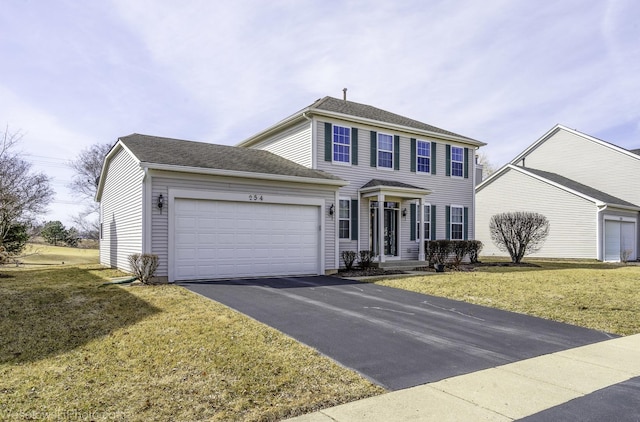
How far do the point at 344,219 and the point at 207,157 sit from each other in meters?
5.56

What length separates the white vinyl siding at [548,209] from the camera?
22.0 meters

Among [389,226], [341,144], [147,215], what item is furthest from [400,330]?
[389,226]

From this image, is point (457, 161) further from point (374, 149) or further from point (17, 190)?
point (17, 190)

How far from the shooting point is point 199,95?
16.7 m

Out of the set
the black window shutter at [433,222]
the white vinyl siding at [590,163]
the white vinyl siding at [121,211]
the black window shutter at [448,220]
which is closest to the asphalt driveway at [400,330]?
the white vinyl siding at [121,211]

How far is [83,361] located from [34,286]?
6958 millimetres

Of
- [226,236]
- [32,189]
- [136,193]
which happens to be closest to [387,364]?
[226,236]

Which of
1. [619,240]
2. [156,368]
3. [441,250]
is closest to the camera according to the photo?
[156,368]

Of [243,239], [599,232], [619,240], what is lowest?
[619,240]

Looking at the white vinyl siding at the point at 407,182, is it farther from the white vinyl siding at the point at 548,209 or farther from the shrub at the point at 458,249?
the white vinyl siding at the point at 548,209

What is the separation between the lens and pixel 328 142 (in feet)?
50.2

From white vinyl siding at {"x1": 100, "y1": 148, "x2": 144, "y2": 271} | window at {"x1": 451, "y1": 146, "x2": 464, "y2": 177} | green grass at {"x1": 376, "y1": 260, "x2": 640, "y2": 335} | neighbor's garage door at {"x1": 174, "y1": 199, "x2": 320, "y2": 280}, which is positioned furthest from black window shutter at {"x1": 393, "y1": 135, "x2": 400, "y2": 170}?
white vinyl siding at {"x1": 100, "y1": 148, "x2": 144, "y2": 271}

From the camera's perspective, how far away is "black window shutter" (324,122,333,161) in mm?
15227

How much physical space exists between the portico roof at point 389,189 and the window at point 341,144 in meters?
1.28
